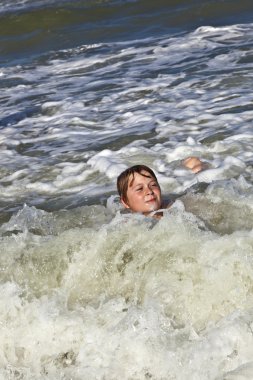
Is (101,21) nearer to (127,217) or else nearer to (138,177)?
(138,177)

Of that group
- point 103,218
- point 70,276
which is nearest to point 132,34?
point 103,218

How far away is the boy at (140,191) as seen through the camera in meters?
6.55

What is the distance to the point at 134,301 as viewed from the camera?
514 centimetres

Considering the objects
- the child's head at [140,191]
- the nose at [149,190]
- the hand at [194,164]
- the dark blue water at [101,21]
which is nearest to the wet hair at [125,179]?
the child's head at [140,191]

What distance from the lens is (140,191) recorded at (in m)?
6.61

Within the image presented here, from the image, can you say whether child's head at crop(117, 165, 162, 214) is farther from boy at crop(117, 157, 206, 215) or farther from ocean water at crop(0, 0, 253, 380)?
ocean water at crop(0, 0, 253, 380)

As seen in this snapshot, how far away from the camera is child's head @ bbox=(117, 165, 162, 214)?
21.5ft

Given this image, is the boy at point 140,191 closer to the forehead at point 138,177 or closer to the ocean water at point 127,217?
the forehead at point 138,177

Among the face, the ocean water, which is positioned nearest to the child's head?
the face

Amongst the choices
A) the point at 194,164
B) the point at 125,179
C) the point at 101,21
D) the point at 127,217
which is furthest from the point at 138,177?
the point at 101,21

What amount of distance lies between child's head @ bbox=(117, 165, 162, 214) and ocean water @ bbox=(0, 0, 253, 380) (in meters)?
0.18

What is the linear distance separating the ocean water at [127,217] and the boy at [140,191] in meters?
0.17

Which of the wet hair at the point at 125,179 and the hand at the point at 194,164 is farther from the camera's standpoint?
the hand at the point at 194,164

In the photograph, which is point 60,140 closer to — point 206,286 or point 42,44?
point 206,286
